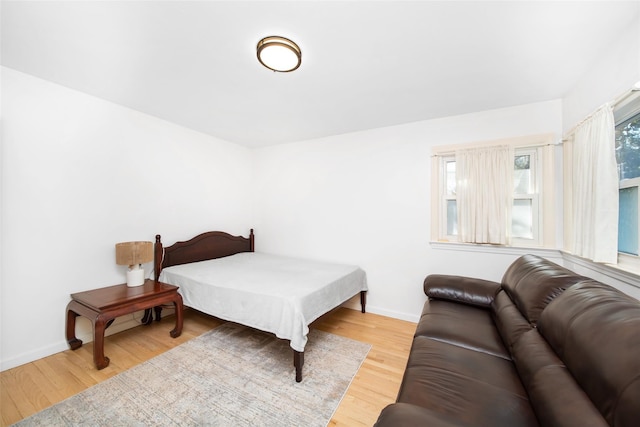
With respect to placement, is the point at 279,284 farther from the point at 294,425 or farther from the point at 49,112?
the point at 49,112

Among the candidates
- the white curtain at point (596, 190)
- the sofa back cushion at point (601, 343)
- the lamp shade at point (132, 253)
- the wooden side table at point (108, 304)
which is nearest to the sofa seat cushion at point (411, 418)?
the sofa back cushion at point (601, 343)

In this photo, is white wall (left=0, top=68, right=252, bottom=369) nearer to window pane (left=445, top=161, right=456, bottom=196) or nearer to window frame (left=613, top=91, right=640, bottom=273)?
window pane (left=445, top=161, right=456, bottom=196)

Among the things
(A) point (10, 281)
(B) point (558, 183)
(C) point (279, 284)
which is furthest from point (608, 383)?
(A) point (10, 281)

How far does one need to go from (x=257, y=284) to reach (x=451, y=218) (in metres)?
2.35

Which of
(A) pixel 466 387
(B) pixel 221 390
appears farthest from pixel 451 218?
(B) pixel 221 390

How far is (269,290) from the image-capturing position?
7.11 ft

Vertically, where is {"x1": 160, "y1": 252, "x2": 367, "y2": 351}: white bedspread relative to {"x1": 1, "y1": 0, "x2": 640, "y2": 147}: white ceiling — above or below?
below

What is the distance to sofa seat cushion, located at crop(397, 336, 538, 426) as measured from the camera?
3.32ft

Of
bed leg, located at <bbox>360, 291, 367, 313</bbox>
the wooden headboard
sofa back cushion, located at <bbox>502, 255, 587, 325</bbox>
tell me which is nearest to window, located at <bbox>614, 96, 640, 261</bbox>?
A: sofa back cushion, located at <bbox>502, 255, 587, 325</bbox>

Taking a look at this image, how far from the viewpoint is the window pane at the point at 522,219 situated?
253 centimetres

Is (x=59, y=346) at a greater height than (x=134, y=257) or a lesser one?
lesser

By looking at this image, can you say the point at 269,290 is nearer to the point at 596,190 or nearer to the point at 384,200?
the point at 384,200

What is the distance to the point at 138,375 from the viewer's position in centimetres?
195

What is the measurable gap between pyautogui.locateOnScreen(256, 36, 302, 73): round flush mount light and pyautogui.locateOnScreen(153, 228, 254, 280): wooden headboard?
93.6 inches
